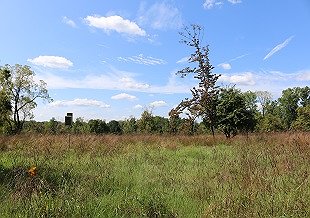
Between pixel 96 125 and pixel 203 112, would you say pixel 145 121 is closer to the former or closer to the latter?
pixel 96 125

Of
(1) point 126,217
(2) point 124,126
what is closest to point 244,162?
(1) point 126,217

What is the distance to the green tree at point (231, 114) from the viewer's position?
23.0 metres

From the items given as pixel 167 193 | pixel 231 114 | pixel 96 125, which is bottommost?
pixel 167 193

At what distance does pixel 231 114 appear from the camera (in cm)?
2298

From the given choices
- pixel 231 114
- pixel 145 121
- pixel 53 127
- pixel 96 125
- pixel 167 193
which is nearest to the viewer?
pixel 167 193

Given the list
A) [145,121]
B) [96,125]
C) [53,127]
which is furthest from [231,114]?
[96,125]

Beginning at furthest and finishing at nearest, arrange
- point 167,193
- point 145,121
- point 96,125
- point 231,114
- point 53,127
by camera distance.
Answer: point 96,125, point 145,121, point 53,127, point 231,114, point 167,193

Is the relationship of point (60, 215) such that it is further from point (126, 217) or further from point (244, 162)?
point (244, 162)

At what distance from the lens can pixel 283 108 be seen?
93.2 metres

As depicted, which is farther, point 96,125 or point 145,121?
point 96,125

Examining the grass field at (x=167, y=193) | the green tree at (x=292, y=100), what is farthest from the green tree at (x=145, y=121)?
the grass field at (x=167, y=193)

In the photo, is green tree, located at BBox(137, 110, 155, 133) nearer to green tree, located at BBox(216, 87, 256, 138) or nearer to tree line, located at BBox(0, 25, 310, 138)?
tree line, located at BBox(0, 25, 310, 138)

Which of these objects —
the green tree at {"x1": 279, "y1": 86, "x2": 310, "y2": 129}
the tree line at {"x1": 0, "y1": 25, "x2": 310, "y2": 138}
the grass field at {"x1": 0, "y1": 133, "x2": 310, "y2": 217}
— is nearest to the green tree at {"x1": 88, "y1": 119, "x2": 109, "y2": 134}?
the tree line at {"x1": 0, "y1": 25, "x2": 310, "y2": 138}

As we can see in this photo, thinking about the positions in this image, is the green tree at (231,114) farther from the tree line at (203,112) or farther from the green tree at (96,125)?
the green tree at (96,125)
